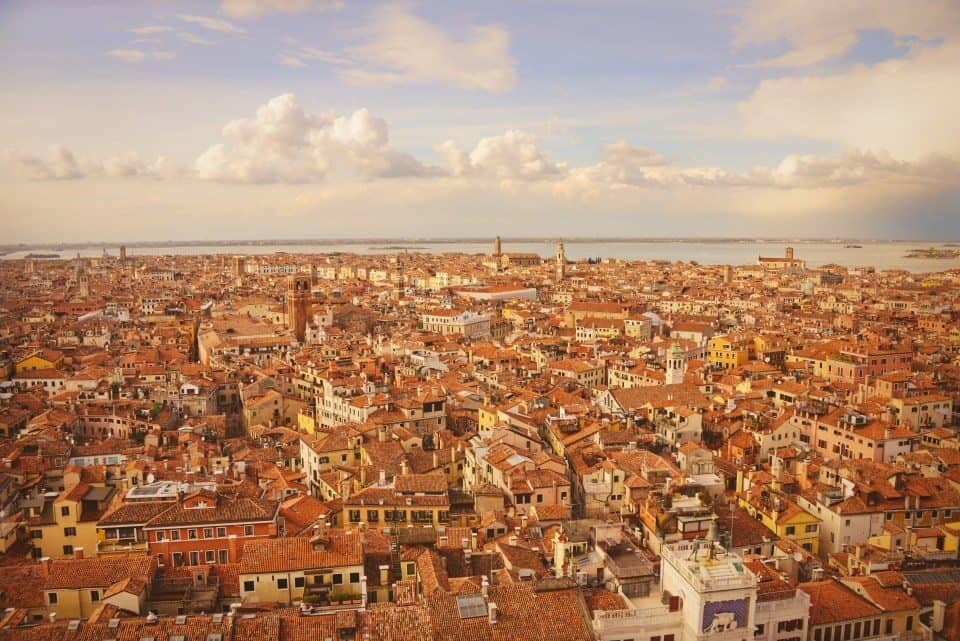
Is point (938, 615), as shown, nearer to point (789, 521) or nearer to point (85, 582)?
point (789, 521)

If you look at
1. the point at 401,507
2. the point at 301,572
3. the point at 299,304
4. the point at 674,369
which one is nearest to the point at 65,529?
the point at 301,572

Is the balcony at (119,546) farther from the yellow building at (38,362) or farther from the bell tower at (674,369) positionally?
the yellow building at (38,362)

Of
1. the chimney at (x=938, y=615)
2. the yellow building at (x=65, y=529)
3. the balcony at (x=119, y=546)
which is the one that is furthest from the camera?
the yellow building at (x=65, y=529)

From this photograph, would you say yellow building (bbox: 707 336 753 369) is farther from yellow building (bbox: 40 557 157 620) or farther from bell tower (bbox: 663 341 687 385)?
yellow building (bbox: 40 557 157 620)

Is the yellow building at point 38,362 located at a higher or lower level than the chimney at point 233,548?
lower

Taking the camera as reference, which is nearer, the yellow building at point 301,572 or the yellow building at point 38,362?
the yellow building at point 301,572

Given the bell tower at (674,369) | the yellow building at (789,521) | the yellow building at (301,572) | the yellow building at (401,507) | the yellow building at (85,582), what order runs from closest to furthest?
the yellow building at (85,582) < the yellow building at (301,572) < the yellow building at (401,507) < the yellow building at (789,521) < the bell tower at (674,369)

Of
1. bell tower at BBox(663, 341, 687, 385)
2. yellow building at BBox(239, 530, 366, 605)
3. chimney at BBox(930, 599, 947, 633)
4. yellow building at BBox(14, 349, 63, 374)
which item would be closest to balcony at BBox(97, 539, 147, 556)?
yellow building at BBox(239, 530, 366, 605)

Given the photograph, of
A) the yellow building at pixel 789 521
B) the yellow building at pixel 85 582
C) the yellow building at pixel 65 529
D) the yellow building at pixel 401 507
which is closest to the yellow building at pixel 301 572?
the yellow building at pixel 85 582
